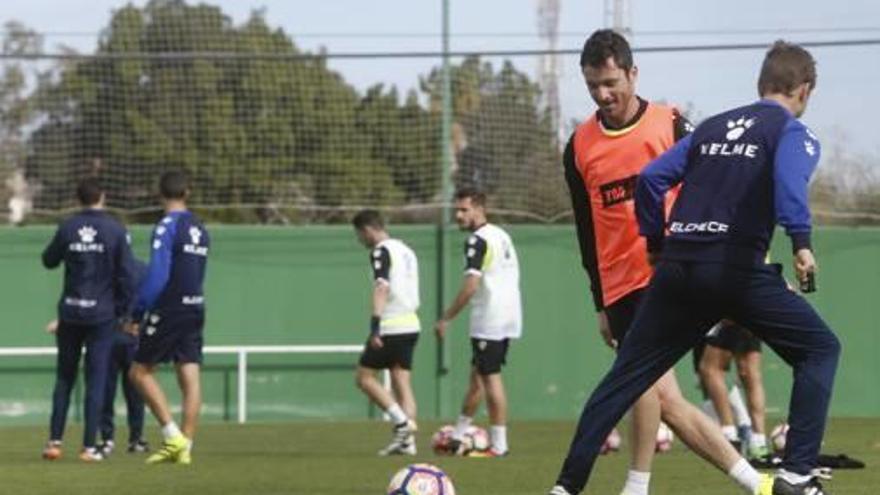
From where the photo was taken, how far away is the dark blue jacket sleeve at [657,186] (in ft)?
27.6

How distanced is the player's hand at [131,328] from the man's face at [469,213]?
2633mm

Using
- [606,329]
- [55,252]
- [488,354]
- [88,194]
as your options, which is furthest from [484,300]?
[606,329]

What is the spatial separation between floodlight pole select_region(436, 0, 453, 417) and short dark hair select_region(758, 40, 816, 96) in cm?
1369

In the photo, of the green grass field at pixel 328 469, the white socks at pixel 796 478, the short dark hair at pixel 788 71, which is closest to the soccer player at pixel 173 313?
the green grass field at pixel 328 469

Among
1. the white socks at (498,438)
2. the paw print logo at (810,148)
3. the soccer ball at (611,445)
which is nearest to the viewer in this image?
the paw print logo at (810,148)

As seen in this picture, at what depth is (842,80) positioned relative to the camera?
22.2m

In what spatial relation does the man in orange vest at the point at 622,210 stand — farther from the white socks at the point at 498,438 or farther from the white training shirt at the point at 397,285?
the white training shirt at the point at 397,285

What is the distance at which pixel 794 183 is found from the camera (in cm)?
805

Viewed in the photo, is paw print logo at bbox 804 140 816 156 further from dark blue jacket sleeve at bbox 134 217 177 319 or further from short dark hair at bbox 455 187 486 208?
short dark hair at bbox 455 187 486 208

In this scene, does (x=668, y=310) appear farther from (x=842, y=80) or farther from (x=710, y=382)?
(x=842, y=80)

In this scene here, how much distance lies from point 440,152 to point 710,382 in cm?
911

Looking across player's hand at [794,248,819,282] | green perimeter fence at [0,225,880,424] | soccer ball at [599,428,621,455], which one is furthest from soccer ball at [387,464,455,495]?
green perimeter fence at [0,225,880,424]

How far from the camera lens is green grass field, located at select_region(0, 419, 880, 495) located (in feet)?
37.8

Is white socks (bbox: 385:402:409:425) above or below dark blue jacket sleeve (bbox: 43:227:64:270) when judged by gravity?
below
